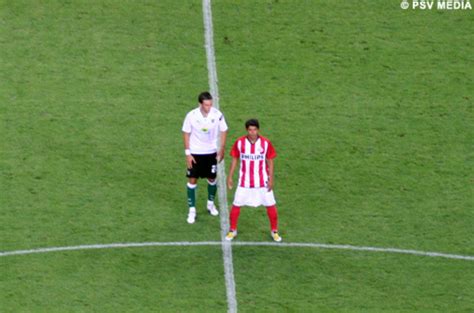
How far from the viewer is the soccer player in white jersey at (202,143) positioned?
54.3 ft

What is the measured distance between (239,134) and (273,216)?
2.97 meters

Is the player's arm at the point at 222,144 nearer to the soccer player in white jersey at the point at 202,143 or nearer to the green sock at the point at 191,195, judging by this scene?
the soccer player in white jersey at the point at 202,143

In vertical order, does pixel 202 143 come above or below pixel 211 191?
above

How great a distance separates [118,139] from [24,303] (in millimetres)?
4553

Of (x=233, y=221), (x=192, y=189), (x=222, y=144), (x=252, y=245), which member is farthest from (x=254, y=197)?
(x=192, y=189)

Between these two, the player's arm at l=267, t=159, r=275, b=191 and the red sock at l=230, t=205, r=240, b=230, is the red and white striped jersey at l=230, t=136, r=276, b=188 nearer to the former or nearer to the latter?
the player's arm at l=267, t=159, r=275, b=191

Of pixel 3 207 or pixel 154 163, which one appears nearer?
pixel 3 207

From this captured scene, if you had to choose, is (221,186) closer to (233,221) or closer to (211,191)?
(211,191)

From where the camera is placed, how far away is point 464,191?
18.0m

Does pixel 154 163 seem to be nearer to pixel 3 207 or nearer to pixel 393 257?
pixel 3 207

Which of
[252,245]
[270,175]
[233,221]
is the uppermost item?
[270,175]

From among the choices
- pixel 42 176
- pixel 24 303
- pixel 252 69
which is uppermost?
pixel 252 69

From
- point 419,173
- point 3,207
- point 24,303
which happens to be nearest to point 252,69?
point 419,173

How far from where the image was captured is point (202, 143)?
55.0ft
